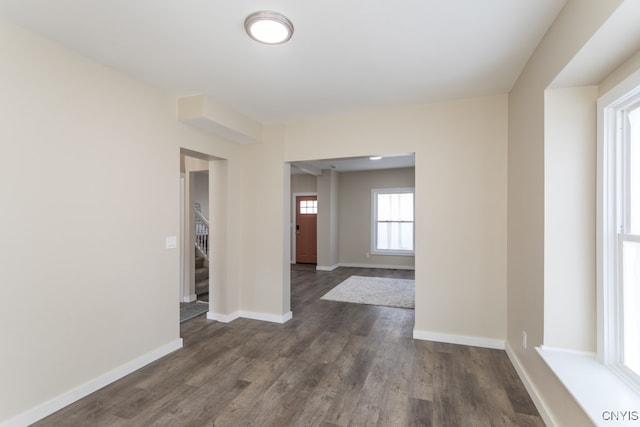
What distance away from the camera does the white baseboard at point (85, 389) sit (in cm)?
190

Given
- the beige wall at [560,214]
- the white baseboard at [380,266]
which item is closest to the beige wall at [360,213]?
the white baseboard at [380,266]

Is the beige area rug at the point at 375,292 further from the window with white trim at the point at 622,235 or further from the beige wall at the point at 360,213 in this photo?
the window with white trim at the point at 622,235

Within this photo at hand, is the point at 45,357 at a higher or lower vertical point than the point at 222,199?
lower

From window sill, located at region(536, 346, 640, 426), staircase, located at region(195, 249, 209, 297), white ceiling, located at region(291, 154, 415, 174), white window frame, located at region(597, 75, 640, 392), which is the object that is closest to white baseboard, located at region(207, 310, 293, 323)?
staircase, located at region(195, 249, 209, 297)

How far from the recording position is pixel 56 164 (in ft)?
6.85

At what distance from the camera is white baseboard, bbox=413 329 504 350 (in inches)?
119

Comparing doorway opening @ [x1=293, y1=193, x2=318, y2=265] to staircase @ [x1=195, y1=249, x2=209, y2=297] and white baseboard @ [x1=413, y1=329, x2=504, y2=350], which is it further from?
white baseboard @ [x1=413, y1=329, x2=504, y2=350]

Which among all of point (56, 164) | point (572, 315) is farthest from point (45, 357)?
point (572, 315)

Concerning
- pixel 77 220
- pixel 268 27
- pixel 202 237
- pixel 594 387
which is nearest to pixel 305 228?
pixel 202 237

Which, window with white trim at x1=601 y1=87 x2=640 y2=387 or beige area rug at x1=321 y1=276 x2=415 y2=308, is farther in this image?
beige area rug at x1=321 y1=276 x2=415 y2=308

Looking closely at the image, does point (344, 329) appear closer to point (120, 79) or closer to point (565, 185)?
point (565, 185)

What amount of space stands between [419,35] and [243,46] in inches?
47.6

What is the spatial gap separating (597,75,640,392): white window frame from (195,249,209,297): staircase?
5035 mm

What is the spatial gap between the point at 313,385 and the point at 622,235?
7.41 ft
